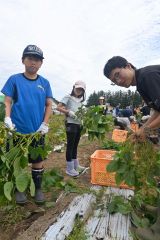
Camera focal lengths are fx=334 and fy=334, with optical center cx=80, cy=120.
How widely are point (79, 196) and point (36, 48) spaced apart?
65.0 inches

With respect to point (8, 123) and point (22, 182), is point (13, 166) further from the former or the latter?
point (8, 123)

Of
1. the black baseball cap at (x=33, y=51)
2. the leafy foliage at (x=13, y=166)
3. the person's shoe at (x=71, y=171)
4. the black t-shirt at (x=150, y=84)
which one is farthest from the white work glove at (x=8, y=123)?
the person's shoe at (x=71, y=171)

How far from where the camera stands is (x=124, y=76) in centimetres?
277

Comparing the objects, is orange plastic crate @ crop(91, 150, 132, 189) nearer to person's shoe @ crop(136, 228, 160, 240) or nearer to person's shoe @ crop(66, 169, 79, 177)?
person's shoe @ crop(66, 169, 79, 177)

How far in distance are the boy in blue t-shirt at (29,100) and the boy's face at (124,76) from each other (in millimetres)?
904

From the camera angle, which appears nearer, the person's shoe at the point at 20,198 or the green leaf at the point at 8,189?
the green leaf at the point at 8,189

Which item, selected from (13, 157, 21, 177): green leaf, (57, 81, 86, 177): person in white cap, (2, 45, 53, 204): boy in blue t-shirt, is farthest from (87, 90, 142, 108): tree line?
(13, 157, 21, 177): green leaf

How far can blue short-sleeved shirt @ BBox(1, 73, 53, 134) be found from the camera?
10.9 feet

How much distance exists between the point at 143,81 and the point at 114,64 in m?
0.33

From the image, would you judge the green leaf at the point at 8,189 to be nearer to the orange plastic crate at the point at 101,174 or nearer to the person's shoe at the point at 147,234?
the person's shoe at the point at 147,234

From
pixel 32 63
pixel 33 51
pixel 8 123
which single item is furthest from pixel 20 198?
pixel 33 51

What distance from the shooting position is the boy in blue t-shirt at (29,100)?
332 cm

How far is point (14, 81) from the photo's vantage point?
10.9 ft

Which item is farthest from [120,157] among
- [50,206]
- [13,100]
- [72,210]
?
[13,100]
